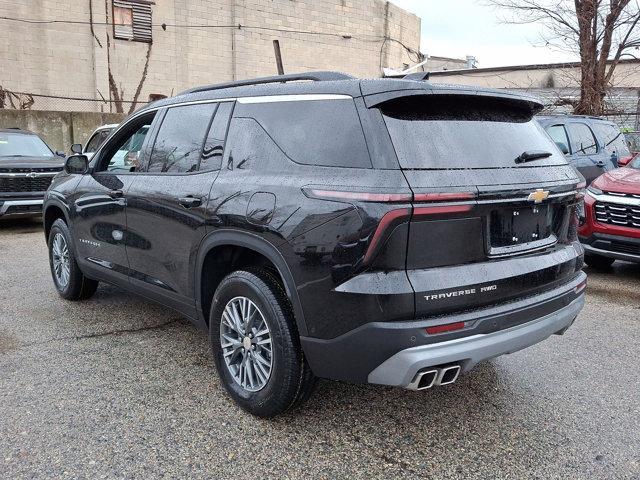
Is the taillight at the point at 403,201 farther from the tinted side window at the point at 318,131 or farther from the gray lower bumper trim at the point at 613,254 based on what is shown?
the gray lower bumper trim at the point at 613,254

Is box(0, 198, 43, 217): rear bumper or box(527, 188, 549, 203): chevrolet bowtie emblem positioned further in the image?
box(0, 198, 43, 217): rear bumper

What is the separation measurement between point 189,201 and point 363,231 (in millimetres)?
1402

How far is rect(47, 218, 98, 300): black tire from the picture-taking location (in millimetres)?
5148

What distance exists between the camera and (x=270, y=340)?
2973mm

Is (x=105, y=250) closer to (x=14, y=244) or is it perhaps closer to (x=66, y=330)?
(x=66, y=330)

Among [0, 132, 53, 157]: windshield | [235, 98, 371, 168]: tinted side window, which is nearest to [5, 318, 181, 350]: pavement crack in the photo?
[235, 98, 371, 168]: tinted side window

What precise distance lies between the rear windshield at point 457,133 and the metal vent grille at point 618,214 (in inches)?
135

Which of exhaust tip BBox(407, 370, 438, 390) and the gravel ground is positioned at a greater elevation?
exhaust tip BBox(407, 370, 438, 390)

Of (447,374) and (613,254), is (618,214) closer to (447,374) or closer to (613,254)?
(613,254)

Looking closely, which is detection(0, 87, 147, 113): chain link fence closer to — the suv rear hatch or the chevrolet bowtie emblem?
the suv rear hatch

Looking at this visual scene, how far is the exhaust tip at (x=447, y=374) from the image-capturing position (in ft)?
8.39

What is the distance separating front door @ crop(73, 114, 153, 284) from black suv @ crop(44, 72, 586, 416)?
65 cm

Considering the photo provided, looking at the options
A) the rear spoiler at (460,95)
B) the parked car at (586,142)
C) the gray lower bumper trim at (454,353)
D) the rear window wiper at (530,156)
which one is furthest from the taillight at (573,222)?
the parked car at (586,142)

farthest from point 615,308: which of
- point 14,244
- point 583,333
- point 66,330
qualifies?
point 14,244
